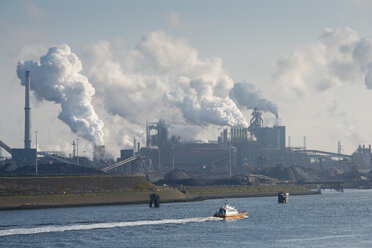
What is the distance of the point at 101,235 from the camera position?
5030 inches

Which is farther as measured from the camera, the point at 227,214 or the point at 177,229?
the point at 227,214

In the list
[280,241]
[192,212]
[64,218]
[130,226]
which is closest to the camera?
[280,241]

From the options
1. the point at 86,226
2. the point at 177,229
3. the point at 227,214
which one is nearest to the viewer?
the point at 177,229

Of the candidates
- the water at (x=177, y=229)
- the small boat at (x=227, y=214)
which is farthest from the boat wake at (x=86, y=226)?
the small boat at (x=227, y=214)

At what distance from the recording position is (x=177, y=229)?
139 metres

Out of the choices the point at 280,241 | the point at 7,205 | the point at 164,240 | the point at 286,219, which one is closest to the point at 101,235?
the point at 164,240

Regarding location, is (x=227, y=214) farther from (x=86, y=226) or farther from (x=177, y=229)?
(x=86, y=226)

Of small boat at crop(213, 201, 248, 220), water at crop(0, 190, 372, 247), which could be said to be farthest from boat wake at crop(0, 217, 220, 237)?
small boat at crop(213, 201, 248, 220)

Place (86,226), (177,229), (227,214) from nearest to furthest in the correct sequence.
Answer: (177,229)
(86,226)
(227,214)

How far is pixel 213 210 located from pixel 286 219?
33168 mm

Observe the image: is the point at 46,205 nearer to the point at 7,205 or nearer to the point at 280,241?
the point at 7,205

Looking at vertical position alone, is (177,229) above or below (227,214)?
below

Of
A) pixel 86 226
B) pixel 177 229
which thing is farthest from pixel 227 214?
pixel 86 226

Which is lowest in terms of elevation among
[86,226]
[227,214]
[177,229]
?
[177,229]
